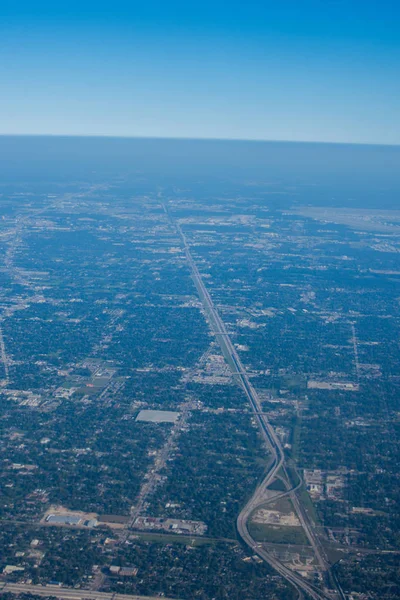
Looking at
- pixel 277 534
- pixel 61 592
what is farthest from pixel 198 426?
pixel 61 592

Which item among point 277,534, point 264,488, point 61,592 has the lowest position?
point 61,592

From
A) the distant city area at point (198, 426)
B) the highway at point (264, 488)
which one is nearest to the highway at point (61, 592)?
the distant city area at point (198, 426)

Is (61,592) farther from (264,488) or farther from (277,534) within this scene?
(264,488)

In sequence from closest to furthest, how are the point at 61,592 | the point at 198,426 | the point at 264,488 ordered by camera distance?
the point at 61,592, the point at 264,488, the point at 198,426

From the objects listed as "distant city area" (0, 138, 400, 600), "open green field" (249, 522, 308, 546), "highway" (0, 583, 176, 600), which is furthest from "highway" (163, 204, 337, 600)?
"highway" (0, 583, 176, 600)

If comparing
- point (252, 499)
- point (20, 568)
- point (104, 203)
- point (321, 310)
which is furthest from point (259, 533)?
point (104, 203)

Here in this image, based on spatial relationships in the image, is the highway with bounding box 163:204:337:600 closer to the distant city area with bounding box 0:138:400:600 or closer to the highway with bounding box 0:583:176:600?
the distant city area with bounding box 0:138:400:600

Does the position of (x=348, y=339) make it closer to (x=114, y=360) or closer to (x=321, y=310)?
(x=321, y=310)
